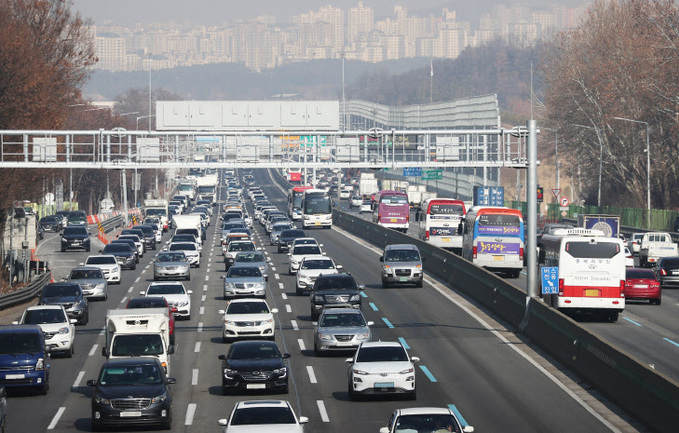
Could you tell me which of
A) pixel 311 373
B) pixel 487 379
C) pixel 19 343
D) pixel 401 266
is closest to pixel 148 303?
pixel 311 373

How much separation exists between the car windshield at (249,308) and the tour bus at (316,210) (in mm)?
55617

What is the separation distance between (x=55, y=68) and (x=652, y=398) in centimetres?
5594

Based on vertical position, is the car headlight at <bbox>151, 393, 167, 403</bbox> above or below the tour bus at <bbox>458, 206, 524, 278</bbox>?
below

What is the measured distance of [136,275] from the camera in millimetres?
60875

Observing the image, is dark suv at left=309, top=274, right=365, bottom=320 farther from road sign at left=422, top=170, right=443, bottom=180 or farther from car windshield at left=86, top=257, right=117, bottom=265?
road sign at left=422, top=170, right=443, bottom=180

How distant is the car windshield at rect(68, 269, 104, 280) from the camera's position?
49.2m

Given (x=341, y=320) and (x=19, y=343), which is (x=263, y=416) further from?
(x=341, y=320)

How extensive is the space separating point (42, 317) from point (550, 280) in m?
16.8

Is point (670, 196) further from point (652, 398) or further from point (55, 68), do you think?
point (652, 398)

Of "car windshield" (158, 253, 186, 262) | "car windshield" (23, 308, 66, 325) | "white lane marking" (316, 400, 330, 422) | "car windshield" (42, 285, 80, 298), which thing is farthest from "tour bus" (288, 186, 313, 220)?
"white lane marking" (316, 400, 330, 422)

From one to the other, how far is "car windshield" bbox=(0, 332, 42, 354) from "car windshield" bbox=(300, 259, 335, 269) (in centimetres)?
2223

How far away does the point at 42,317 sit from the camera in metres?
34.3

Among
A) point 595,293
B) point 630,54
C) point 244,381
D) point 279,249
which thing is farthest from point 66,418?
point 630,54

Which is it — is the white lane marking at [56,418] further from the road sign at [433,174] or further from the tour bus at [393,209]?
the road sign at [433,174]
